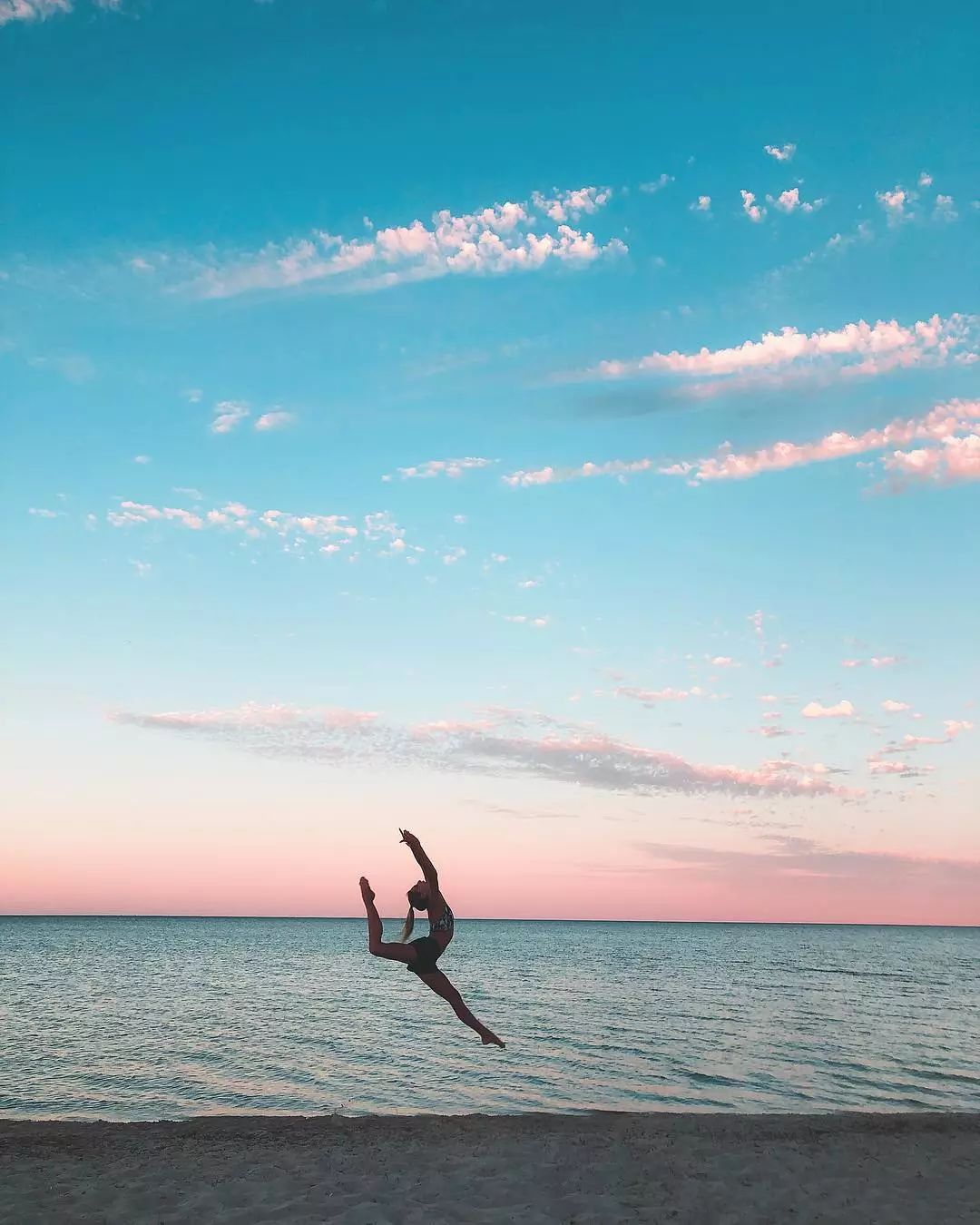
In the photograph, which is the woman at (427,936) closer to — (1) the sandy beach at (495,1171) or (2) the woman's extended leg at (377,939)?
(2) the woman's extended leg at (377,939)

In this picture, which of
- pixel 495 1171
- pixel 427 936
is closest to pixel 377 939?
pixel 427 936

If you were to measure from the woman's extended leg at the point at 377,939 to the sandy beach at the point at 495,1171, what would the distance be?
5109 millimetres

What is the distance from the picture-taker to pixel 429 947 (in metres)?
10.7

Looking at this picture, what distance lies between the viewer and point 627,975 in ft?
230

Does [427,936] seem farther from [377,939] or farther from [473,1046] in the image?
[473,1046]

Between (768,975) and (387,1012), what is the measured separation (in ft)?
139

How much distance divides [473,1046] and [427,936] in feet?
77.2

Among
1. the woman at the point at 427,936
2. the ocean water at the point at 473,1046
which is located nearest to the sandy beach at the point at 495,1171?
the ocean water at the point at 473,1046

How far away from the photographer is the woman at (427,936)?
9664mm

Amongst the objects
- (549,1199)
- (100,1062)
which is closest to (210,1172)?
(549,1199)

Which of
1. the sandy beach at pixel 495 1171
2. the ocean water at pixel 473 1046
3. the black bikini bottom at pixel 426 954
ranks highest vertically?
the black bikini bottom at pixel 426 954

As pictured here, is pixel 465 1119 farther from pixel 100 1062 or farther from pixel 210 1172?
pixel 100 1062

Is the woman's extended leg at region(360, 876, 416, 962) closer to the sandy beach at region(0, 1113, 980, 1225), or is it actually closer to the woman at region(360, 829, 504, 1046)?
the woman at region(360, 829, 504, 1046)

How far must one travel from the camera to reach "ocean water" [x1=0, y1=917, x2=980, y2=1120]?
77.0 ft
